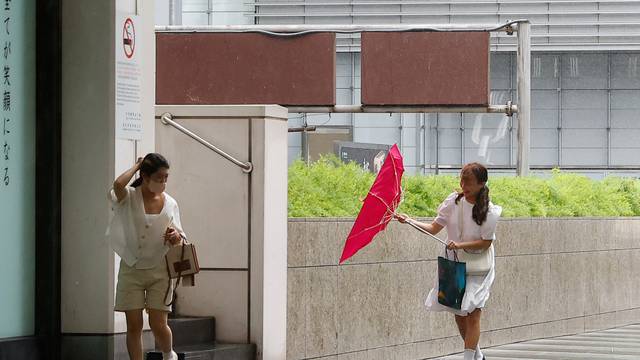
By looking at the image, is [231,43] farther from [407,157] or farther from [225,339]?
[407,157]

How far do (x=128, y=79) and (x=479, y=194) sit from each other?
2777 millimetres

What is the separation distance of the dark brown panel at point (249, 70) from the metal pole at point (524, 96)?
9.22ft

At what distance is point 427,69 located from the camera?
1644 cm

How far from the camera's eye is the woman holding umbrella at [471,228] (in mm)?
11023

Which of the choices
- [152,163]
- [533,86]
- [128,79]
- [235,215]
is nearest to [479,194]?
[235,215]

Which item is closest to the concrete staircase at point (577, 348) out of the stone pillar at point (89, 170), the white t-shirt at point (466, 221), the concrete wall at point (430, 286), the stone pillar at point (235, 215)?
the concrete wall at point (430, 286)

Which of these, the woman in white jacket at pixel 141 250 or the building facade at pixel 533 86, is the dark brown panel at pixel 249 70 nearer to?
the woman in white jacket at pixel 141 250

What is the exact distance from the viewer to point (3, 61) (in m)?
9.45

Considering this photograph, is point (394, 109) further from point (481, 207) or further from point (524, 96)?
point (481, 207)

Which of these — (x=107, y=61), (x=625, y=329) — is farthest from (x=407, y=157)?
(x=107, y=61)

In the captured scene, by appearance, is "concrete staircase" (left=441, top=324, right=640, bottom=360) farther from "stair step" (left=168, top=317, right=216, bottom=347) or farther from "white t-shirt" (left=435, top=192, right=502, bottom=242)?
"stair step" (left=168, top=317, right=216, bottom=347)

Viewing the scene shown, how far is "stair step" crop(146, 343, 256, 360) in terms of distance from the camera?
33.8ft

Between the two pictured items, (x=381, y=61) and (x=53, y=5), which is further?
(x=381, y=61)

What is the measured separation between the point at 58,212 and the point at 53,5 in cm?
140
